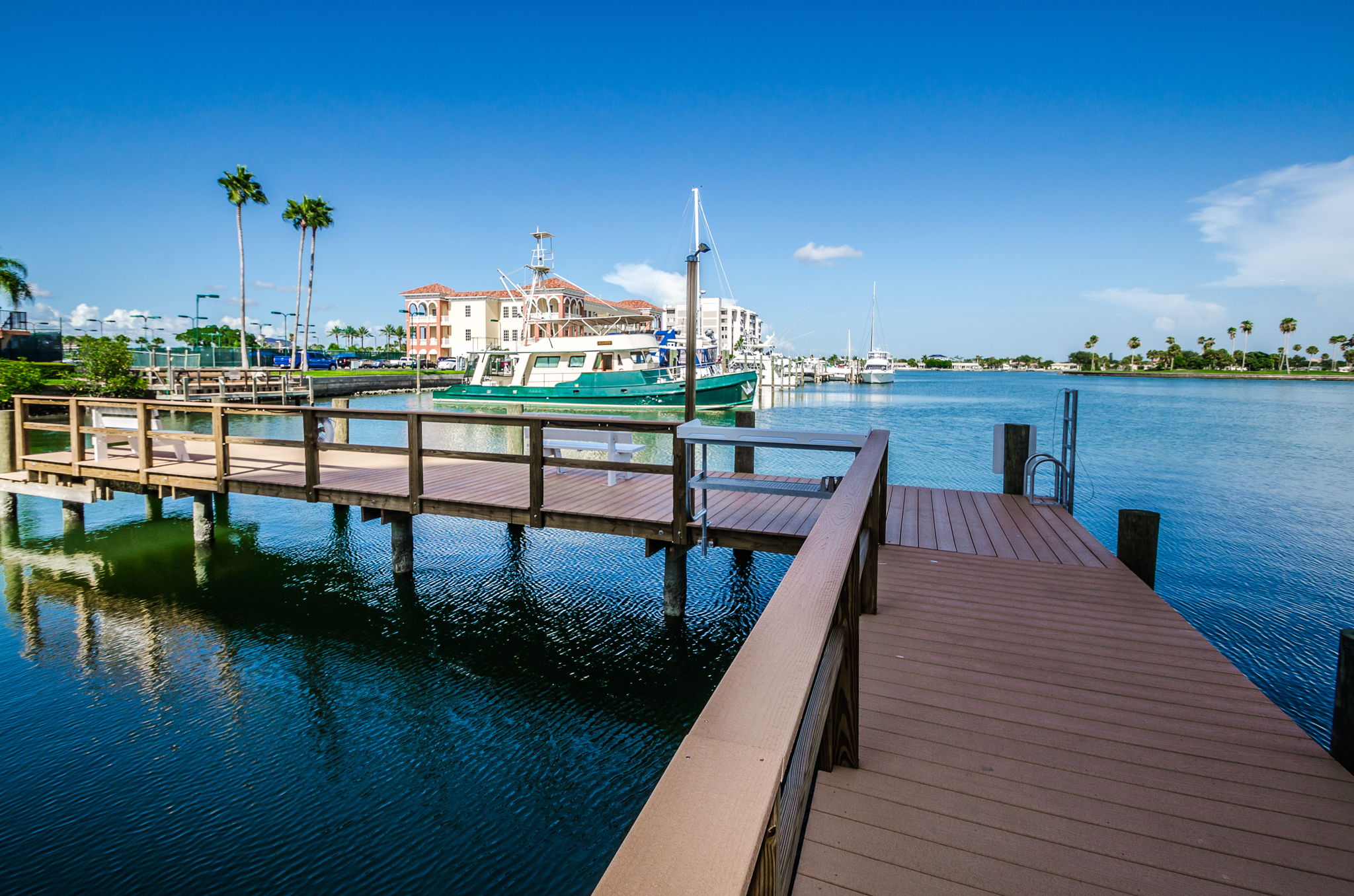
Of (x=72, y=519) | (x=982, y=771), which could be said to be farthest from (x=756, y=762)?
(x=72, y=519)

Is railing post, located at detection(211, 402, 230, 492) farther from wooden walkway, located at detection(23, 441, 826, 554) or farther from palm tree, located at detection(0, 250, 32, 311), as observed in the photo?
palm tree, located at detection(0, 250, 32, 311)

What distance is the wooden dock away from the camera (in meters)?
1.00

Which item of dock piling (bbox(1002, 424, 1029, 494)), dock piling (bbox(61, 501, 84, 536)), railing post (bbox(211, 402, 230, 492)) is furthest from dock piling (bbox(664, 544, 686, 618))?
dock piling (bbox(61, 501, 84, 536))

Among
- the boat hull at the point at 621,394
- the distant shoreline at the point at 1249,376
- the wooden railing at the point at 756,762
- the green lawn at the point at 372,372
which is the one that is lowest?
the wooden railing at the point at 756,762

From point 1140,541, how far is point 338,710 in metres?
6.17

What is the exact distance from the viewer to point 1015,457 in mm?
7824

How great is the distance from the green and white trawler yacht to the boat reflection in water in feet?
87.6

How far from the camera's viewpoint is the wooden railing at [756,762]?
0.82 m

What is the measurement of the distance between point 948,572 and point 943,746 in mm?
2388

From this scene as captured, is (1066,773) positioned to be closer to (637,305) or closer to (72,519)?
(72,519)

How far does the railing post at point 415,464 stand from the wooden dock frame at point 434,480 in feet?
0.05

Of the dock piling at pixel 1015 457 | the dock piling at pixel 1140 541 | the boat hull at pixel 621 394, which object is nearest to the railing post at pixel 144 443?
the dock piling at pixel 1015 457

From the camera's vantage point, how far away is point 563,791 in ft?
15.1

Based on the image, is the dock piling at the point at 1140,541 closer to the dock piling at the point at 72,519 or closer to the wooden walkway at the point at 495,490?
the wooden walkway at the point at 495,490
